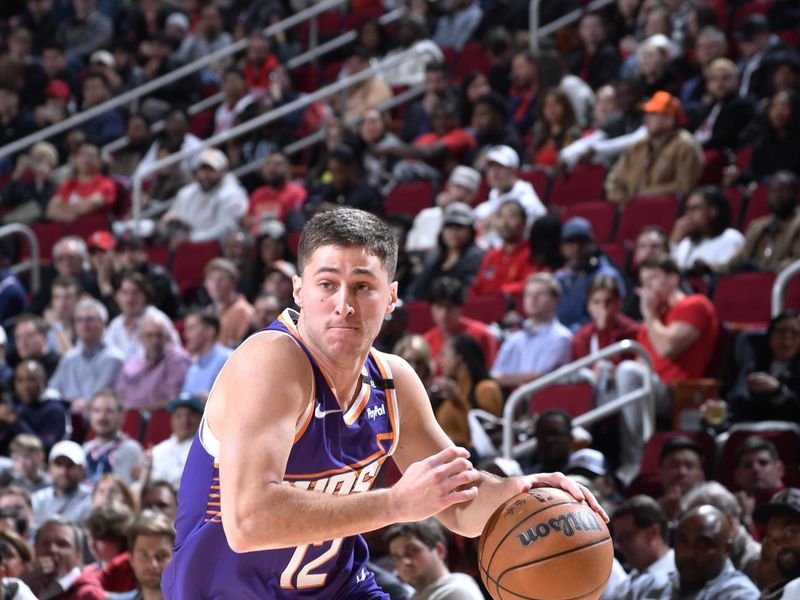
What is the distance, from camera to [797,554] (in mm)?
5758

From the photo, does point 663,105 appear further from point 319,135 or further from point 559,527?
point 559,527

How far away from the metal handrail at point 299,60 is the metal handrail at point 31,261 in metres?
1.72

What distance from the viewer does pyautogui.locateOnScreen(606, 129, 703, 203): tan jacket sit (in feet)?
34.1

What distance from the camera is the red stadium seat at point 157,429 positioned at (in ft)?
32.2

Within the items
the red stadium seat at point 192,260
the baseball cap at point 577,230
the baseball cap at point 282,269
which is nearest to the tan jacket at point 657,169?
the baseball cap at point 577,230

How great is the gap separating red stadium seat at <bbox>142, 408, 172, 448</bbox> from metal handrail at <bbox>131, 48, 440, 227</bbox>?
297cm

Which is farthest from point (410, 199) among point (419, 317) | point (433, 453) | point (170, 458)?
point (433, 453)

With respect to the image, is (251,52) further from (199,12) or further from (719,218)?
(719,218)

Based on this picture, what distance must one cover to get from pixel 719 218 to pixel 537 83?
10.3 feet

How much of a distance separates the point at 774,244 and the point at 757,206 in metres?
0.78

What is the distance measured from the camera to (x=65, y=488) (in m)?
8.74

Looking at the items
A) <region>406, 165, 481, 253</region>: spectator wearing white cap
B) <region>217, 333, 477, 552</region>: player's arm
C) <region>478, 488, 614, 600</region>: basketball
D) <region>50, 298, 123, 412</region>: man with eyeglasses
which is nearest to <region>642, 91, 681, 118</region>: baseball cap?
<region>406, 165, 481, 253</region>: spectator wearing white cap

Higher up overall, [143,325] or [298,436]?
[298,436]

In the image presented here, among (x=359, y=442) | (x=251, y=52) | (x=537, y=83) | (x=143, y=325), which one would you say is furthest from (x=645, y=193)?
(x=359, y=442)
